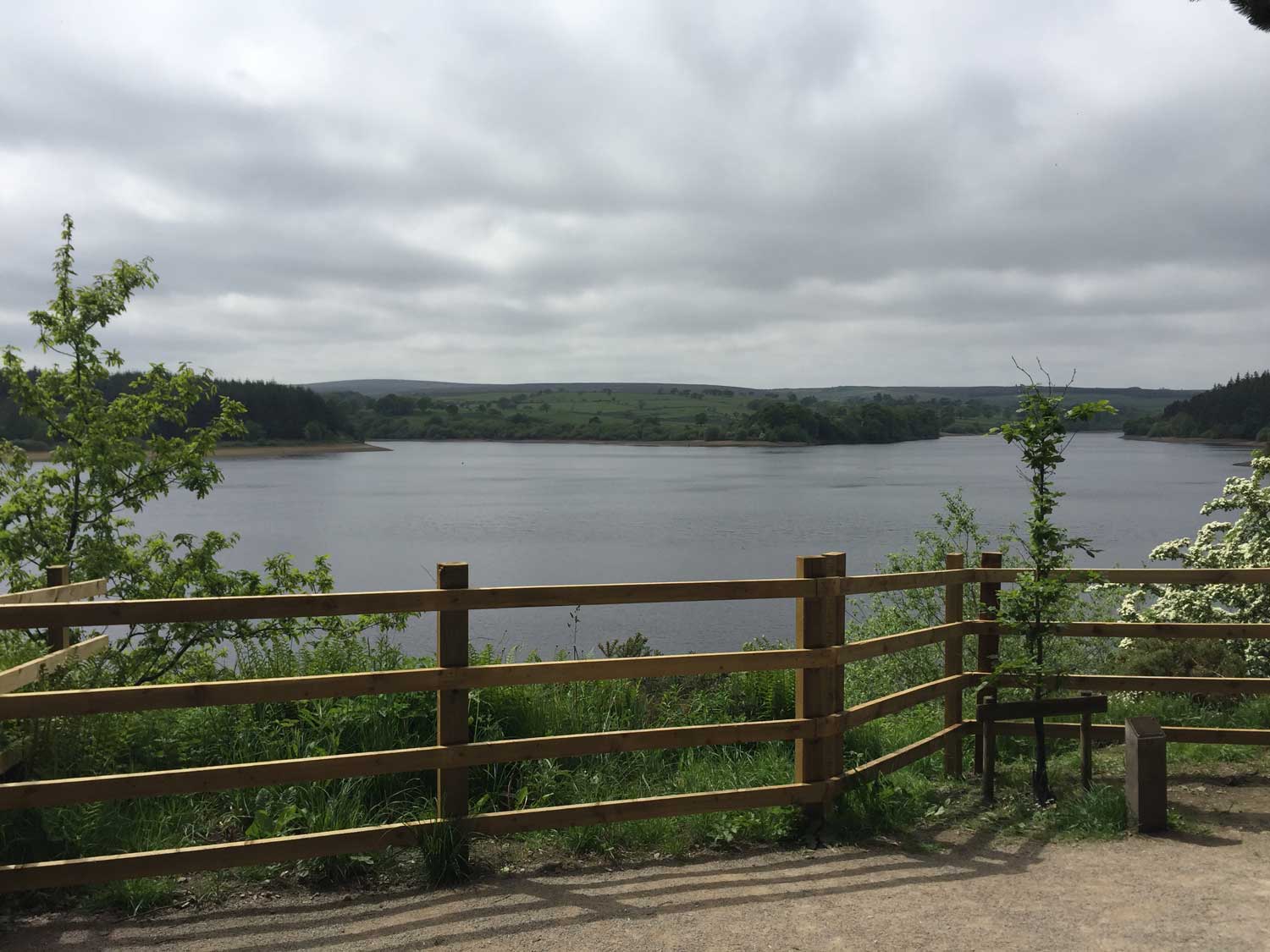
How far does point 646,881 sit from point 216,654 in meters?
6.12

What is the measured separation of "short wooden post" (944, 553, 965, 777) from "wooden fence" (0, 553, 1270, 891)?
0.32 metres

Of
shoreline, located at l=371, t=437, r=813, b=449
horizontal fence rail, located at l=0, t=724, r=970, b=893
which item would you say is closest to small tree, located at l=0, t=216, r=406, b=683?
horizontal fence rail, located at l=0, t=724, r=970, b=893

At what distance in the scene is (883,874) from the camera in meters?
5.16

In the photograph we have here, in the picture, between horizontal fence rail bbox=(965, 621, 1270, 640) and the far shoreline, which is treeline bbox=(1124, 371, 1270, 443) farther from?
horizontal fence rail bbox=(965, 621, 1270, 640)

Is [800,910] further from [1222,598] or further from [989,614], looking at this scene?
[1222,598]

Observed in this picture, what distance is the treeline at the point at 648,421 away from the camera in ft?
432

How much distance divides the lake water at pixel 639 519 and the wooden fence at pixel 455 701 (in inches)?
177

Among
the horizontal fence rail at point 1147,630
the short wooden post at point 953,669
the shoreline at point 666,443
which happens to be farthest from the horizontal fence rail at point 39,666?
the shoreline at point 666,443

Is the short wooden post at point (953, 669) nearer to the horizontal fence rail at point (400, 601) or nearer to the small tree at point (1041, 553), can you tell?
the small tree at point (1041, 553)

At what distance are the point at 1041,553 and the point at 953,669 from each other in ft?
3.41

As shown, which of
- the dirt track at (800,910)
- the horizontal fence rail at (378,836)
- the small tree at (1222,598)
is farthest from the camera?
the small tree at (1222,598)

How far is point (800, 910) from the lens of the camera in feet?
15.4

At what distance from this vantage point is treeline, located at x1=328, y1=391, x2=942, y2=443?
5182 inches

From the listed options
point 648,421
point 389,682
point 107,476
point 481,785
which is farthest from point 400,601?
point 648,421
